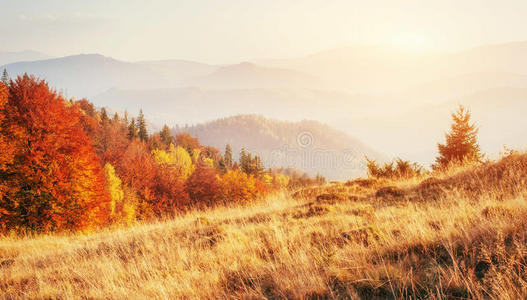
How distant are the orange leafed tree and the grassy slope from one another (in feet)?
27.8

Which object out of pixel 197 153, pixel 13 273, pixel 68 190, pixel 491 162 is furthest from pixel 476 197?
pixel 197 153

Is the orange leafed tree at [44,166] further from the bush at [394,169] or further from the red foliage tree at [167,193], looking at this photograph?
the red foliage tree at [167,193]

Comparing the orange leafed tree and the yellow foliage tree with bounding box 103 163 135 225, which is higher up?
the orange leafed tree

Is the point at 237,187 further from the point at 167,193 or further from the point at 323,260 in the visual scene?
the point at 323,260

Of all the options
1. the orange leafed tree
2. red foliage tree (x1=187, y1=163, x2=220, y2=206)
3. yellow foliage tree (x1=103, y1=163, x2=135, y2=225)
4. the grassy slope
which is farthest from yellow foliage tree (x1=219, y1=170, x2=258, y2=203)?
the grassy slope

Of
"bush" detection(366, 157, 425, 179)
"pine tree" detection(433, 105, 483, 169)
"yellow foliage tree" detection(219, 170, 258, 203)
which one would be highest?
"pine tree" detection(433, 105, 483, 169)

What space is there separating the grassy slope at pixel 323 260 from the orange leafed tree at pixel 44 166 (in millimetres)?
8465

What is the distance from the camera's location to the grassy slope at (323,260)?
10.2 feet

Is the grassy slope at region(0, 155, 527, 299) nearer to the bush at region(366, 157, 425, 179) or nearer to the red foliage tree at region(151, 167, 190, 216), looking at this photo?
the bush at region(366, 157, 425, 179)

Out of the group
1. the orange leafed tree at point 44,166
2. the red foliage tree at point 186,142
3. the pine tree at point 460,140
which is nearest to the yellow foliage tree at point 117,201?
the orange leafed tree at point 44,166

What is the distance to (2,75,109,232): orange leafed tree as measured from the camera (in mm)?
14906

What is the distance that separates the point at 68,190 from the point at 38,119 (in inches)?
167

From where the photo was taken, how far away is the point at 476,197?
6.90 meters

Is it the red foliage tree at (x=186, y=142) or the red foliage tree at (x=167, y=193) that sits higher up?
the red foliage tree at (x=186, y=142)
